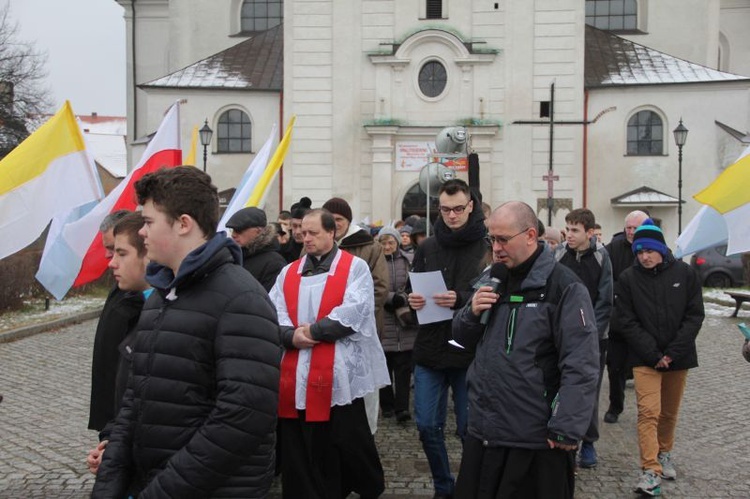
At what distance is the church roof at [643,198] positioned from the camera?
94.6ft

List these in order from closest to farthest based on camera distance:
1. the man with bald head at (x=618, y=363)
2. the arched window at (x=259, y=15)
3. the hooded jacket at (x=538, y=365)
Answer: the hooded jacket at (x=538, y=365)
the man with bald head at (x=618, y=363)
the arched window at (x=259, y=15)

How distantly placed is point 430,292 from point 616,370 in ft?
11.6

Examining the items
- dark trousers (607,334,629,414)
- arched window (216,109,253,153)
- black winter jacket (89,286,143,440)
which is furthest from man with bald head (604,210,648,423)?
arched window (216,109,253,153)

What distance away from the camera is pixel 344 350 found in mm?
5531

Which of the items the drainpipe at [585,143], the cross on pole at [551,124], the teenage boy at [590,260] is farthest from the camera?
the drainpipe at [585,143]

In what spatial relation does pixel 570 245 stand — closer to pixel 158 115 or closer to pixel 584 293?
pixel 584 293

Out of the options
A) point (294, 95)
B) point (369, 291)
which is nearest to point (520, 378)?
point (369, 291)

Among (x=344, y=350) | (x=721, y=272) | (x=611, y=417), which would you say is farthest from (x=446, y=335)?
(x=721, y=272)

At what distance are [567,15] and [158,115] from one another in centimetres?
1558

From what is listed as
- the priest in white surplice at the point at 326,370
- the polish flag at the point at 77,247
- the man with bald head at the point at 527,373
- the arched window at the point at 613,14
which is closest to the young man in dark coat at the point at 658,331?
the priest in white surplice at the point at 326,370

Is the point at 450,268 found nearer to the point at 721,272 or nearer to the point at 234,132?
the point at 721,272

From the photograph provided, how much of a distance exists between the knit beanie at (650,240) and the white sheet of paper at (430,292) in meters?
1.73

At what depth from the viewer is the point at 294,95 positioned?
99.7 ft

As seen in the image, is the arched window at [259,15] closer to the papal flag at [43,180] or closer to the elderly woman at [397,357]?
the elderly woman at [397,357]
